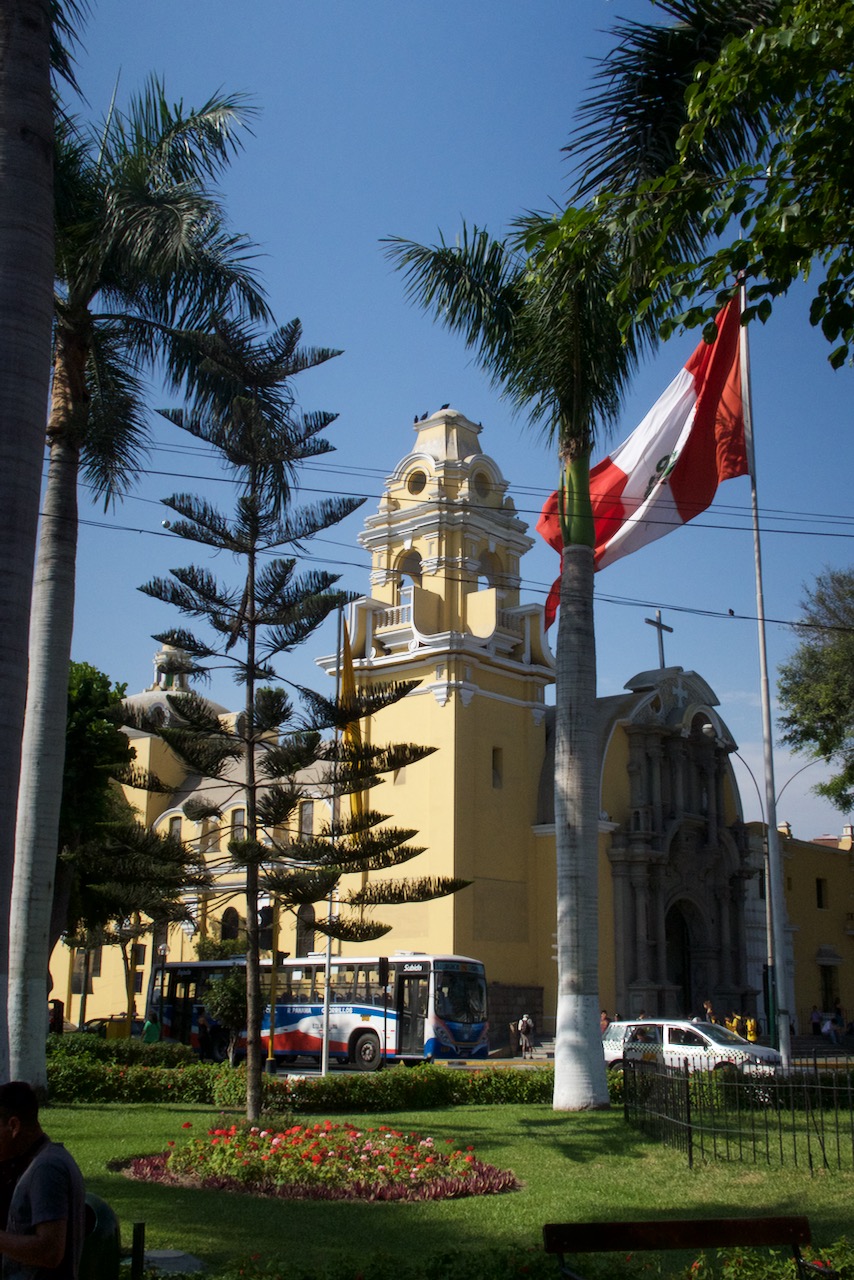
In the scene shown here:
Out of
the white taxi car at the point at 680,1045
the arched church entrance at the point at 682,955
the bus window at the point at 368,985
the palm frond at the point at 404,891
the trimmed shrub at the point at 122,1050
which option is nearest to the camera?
the palm frond at the point at 404,891

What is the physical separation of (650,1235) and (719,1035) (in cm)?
1910

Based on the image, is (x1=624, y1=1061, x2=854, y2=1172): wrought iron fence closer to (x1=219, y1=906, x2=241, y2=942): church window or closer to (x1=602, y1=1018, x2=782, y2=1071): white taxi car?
(x1=602, y1=1018, x2=782, y2=1071): white taxi car

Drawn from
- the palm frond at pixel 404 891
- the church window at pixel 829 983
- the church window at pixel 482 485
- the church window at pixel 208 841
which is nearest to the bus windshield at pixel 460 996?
the church window at pixel 208 841

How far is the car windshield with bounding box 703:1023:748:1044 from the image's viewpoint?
2320cm

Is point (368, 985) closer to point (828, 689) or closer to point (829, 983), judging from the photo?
point (828, 689)

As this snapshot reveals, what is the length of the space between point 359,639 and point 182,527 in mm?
21742

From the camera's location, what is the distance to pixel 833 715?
28.7m

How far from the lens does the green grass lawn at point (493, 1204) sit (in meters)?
8.60

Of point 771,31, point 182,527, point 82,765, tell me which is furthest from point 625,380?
point 82,765

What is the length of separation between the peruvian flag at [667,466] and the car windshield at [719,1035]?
997 cm

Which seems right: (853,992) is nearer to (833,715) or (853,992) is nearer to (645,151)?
(833,715)

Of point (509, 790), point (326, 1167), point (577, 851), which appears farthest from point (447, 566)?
point (326, 1167)

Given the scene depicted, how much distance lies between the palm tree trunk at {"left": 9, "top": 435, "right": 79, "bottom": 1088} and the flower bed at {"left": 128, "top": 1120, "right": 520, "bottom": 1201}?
214cm

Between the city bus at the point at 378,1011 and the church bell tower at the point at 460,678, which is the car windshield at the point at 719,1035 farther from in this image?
the church bell tower at the point at 460,678
